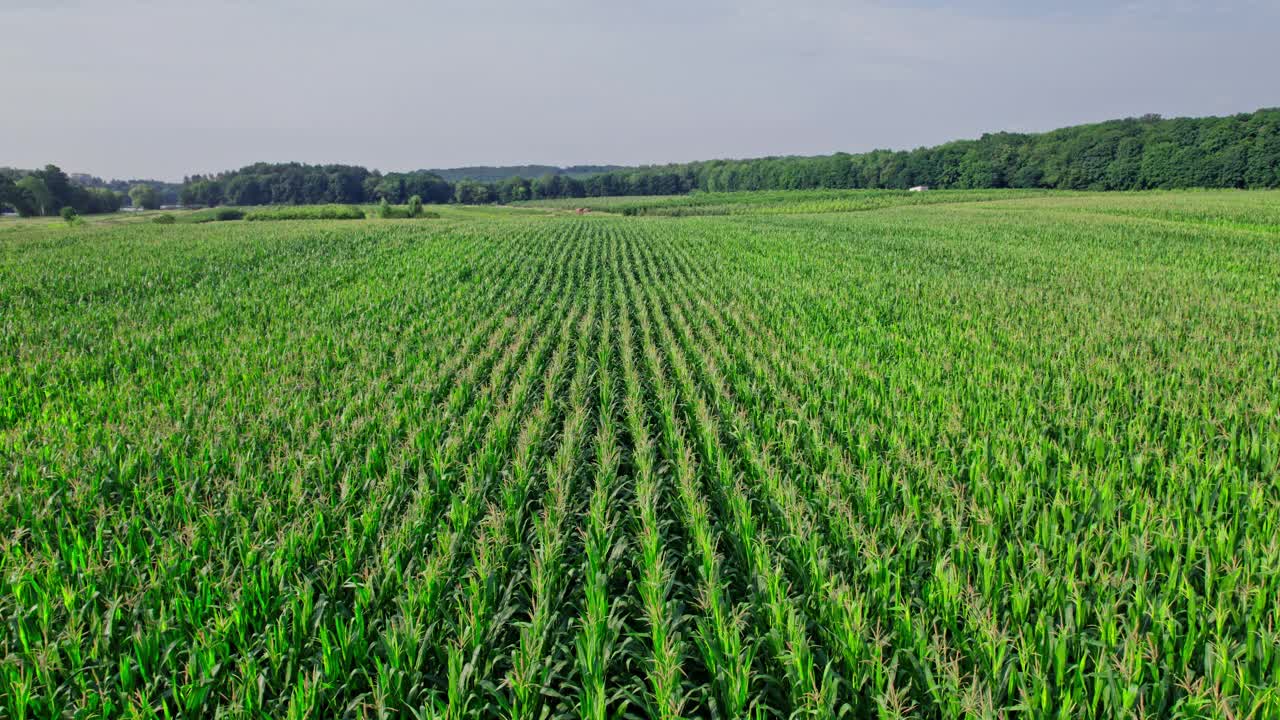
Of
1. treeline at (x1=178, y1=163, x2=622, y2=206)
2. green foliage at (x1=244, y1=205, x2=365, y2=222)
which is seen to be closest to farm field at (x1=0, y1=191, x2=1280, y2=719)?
green foliage at (x1=244, y1=205, x2=365, y2=222)

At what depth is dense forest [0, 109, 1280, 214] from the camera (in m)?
73.9

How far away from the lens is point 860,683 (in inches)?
109

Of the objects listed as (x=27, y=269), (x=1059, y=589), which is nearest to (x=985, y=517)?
(x=1059, y=589)

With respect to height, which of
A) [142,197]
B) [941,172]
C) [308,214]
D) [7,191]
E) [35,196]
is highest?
[142,197]

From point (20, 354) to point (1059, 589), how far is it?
13477 mm

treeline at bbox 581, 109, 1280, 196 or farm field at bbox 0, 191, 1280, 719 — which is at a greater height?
treeline at bbox 581, 109, 1280, 196

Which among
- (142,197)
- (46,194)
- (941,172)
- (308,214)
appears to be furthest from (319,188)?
(941,172)

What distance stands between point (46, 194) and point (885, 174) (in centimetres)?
11972

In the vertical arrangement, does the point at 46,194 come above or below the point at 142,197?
below

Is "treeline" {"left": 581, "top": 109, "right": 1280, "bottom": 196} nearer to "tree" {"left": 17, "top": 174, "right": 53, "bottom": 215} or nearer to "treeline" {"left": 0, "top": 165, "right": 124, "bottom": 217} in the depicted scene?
"treeline" {"left": 0, "top": 165, "right": 124, "bottom": 217}

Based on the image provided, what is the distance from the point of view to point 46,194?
Answer: 75.8 metres

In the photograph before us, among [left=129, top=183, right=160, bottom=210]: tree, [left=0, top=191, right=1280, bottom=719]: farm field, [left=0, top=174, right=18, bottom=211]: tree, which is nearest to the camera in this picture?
[left=0, top=191, right=1280, bottom=719]: farm field

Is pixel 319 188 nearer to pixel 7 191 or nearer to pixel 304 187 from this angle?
pixel 304 187

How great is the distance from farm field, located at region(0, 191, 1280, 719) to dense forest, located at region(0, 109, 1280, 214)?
87.3m
